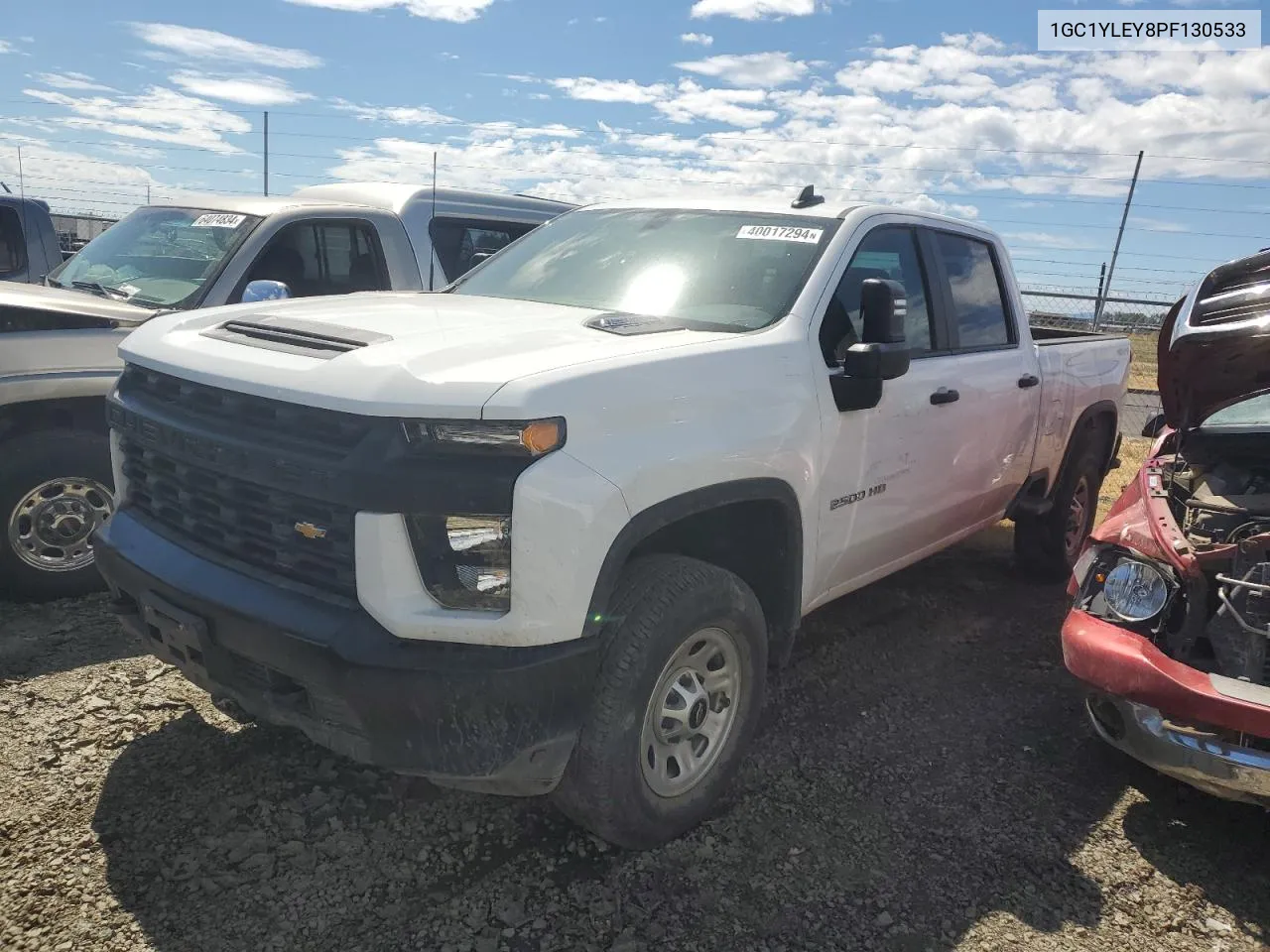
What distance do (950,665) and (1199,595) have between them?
1.45 m

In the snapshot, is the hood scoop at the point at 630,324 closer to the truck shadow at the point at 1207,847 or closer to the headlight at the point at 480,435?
the headlight at the point at 480,435

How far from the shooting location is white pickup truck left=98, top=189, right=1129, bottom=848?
92.4 inches

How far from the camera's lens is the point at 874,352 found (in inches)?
128

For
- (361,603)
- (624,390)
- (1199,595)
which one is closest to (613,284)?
(624,390)

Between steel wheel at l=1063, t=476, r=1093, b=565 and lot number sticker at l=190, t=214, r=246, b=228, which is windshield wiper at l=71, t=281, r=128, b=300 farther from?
steel wheel at l=1063, t=476, r=1093, b=565

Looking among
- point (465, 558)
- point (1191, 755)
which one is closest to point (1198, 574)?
point (1191, 755)

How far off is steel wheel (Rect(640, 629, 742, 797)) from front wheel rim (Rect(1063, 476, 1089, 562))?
11.2 ft

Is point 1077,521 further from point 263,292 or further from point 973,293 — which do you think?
point 263,292

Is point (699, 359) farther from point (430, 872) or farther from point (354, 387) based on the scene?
point (430, 872)

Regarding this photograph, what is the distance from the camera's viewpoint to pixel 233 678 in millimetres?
2635

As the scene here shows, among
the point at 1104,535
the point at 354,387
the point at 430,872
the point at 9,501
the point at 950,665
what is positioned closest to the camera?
the point at 354,387

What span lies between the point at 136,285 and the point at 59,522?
1477 mm

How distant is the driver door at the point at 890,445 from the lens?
347 centimetres

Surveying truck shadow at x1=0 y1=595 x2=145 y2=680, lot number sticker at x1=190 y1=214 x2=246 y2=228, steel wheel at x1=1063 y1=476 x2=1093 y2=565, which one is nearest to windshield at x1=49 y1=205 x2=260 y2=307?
lot number sticker at x1=190 y1=214 x2=246 y2=228
